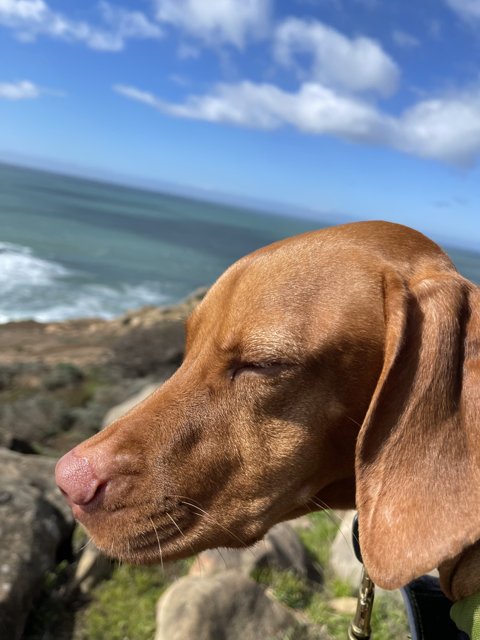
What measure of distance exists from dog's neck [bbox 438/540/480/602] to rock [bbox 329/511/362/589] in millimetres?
2815

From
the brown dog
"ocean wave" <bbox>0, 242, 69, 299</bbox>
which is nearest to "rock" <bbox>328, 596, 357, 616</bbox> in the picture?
the brown dog

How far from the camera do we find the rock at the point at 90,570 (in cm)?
494

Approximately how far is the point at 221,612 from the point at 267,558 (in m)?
1.04

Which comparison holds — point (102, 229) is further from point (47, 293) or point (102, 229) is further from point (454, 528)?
point (454, 528)

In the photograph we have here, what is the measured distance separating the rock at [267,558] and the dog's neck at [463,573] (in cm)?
257

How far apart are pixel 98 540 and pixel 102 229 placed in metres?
88.6

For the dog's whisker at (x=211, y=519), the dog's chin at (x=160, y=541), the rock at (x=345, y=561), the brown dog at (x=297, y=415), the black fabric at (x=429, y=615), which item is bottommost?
the rock at (x=345, y=561)

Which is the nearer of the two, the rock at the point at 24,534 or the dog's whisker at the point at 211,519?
the dog's whisker at the point at 211,519

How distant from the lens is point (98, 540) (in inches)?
103

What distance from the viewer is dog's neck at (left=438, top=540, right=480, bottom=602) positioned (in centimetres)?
237

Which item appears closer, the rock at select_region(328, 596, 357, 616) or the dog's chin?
the dog's chin

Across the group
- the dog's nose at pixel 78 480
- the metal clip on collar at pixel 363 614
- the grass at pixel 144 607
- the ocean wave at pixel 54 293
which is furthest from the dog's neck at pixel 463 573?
the ocean wave at pixel 54 293

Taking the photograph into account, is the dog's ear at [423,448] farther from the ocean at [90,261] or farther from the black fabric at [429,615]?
the ocean at [90,261]

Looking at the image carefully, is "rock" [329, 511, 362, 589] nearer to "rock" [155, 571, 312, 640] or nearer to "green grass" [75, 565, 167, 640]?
"rock" [155, 571, 312, 640]
